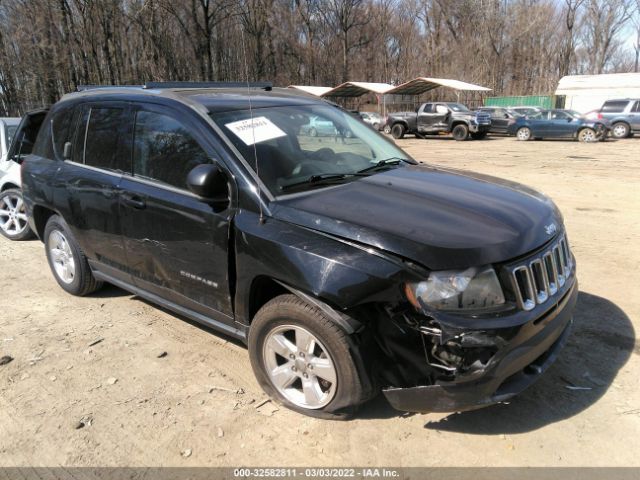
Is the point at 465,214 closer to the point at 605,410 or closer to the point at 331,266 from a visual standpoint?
the point at 331,266

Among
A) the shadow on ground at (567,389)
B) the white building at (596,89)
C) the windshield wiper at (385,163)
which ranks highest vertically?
the white building at (596,89)

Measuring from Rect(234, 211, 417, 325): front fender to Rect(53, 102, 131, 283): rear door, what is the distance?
1424 mm

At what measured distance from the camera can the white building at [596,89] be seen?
103 feet

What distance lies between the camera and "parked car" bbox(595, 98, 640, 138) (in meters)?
22.5

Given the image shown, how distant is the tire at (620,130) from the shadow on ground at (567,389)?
22.9 meters

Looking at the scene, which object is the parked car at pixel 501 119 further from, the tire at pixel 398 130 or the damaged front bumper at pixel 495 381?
the damaged front bumper at pixel 495 381

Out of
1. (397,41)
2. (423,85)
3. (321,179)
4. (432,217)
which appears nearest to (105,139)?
Result: (321,179)

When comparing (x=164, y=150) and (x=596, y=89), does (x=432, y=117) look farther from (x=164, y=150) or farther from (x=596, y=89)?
(x=164, y=150)

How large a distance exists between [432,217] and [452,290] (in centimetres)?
48

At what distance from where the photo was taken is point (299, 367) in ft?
9.55

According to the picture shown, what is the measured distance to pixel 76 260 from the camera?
456cm

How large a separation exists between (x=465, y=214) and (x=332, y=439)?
58.4 inches

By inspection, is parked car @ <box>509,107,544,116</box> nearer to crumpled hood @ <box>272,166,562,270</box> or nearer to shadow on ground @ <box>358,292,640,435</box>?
shadow on ground @ <box>358,292,640,435</box>

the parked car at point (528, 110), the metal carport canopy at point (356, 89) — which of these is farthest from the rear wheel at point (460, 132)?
the metal carport canopy at point (356, 89)
